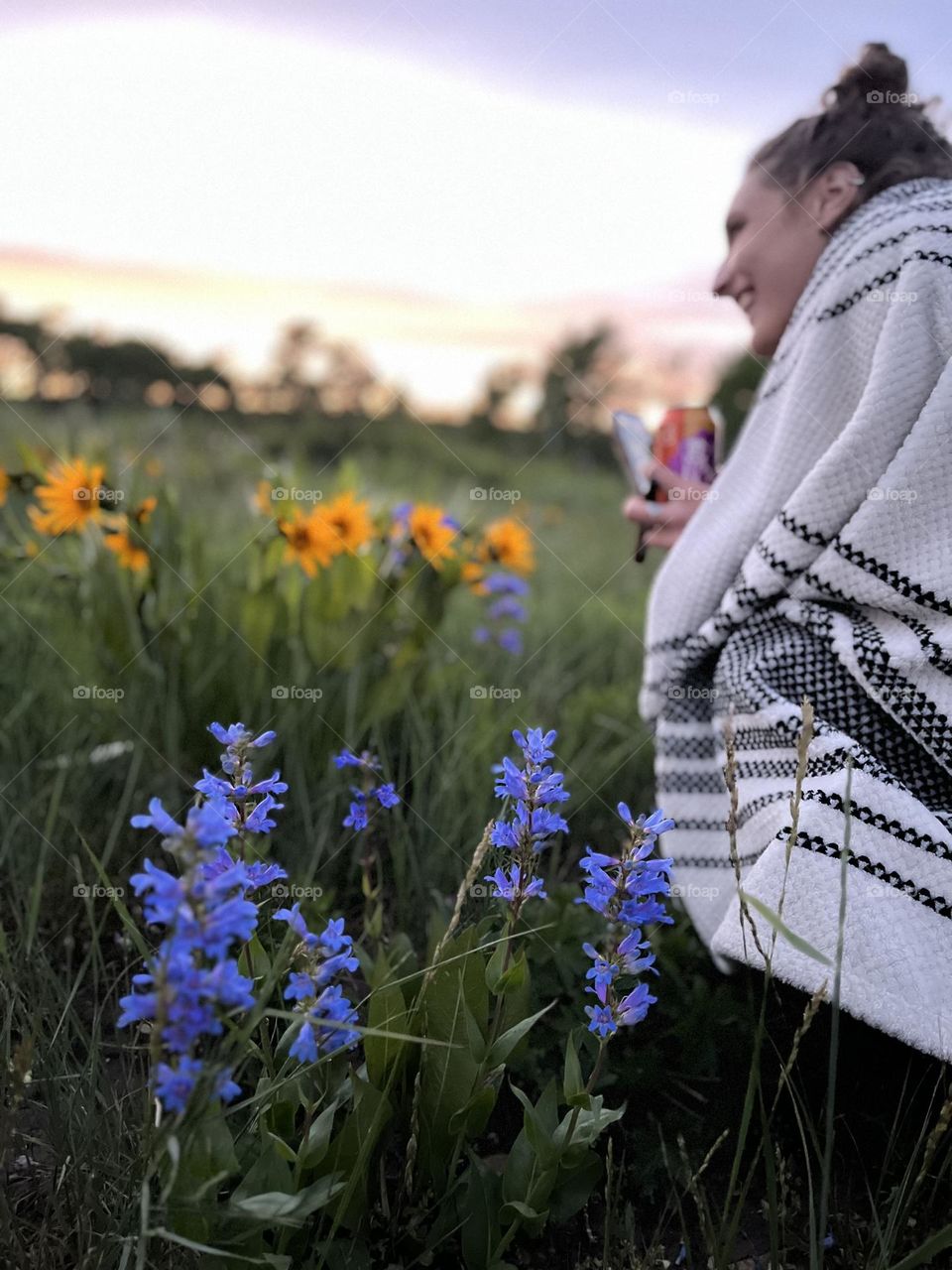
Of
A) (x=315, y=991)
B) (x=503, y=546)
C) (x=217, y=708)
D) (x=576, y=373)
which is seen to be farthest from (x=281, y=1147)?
(x=576, y=373)

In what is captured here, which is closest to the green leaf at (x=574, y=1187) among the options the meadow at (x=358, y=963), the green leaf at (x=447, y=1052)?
the meadow at (x=358, y=963)

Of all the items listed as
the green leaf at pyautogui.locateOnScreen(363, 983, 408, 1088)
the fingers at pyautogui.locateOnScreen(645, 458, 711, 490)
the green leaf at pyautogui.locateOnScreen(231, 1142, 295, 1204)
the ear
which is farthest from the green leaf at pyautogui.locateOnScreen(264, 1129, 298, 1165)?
the ear

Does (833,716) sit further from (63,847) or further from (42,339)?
(42,339)

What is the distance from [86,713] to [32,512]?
0.42m

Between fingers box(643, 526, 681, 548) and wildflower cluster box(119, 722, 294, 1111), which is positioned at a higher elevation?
fingers box(643, 526, 681, 548)

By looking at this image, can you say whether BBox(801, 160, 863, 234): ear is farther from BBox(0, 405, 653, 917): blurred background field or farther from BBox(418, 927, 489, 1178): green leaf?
BBox(418, 927, 489, 1178): green leaf

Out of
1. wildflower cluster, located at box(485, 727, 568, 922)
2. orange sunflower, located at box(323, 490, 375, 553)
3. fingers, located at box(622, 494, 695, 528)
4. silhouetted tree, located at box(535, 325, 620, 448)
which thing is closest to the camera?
wildflower cluster, located at box(485, 727, 568, 922)

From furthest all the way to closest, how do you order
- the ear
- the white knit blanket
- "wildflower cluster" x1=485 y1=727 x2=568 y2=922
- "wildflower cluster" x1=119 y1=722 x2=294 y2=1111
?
the ear, the white knit blanket, "wildflower cluster" x1=485 y1=727 x2=568 y2=922, "wildflower cluster" x1=119 y1=722 x2=294 y2=1111

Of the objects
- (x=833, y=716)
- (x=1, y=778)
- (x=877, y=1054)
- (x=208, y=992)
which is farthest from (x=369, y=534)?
(x=208, y=992)

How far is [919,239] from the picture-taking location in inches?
59.2

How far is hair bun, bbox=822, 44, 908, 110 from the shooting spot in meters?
1.84

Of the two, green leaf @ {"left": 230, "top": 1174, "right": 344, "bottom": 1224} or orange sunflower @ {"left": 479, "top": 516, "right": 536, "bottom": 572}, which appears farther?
orange sunflower @ {"left": 479, "top": 516, "right": 536, "bottom": 572}

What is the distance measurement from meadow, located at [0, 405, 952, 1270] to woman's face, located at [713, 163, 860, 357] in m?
0.74

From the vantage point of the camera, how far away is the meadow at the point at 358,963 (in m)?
1.00
